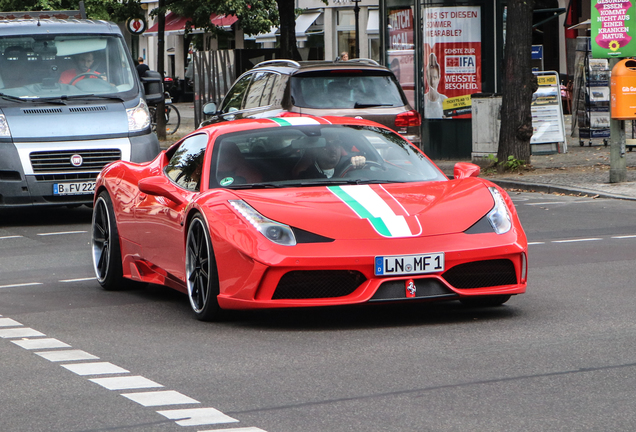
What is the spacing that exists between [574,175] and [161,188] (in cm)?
1061

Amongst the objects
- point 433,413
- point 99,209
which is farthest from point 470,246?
point 99,209

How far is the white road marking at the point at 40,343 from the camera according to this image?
6.68m

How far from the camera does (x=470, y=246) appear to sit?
22.5ft

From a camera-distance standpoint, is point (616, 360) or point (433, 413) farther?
point (616, 360)

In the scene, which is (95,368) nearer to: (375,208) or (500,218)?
(375,208)

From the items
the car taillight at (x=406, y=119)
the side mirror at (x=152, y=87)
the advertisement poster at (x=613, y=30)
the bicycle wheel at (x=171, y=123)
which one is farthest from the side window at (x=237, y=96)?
the bicycle wheel at (x=171, y=123)

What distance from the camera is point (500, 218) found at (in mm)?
7121

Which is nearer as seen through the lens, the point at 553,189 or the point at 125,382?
the point at 125,382

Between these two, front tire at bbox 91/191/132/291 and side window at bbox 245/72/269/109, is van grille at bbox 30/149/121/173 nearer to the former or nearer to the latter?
side window at bbox 245/72/269/109

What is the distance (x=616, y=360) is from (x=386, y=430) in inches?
66.7

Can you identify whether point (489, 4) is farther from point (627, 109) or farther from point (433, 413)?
point (433, 413)

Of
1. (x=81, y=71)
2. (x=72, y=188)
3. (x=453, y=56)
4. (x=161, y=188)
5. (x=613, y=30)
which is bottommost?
(x=72, y=188)

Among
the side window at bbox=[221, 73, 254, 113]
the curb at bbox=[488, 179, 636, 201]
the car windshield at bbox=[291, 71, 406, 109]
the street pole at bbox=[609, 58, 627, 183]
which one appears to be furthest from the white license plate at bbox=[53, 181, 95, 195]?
the street pole at bbox=[609, 58, 627, 183]

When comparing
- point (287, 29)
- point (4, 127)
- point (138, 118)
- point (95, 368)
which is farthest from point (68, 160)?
point (287, 29)
